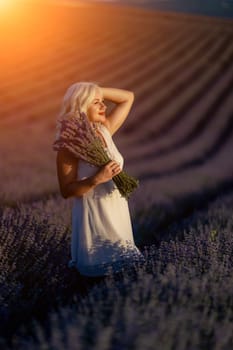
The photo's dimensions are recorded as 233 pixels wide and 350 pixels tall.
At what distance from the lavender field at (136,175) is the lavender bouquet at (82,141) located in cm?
45

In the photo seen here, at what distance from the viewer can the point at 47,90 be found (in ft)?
41.1

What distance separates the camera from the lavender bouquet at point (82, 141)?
108 inches

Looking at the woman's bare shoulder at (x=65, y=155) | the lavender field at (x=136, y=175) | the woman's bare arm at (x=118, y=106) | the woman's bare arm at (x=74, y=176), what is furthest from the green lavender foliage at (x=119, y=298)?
the woman's bare arm at (x=118, y=106)

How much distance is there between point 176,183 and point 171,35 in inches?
368

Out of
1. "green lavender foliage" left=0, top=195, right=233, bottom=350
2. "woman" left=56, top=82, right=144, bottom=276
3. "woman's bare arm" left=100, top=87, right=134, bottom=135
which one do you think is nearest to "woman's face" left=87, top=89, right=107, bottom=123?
"woman" left=56, top=82, right=144, bottom=276

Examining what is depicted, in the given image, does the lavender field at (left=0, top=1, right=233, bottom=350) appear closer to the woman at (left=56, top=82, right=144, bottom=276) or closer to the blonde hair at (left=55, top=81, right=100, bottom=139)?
the woman at (left=56, top=82, right=144, bottom=276)

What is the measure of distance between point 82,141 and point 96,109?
221 millimetres

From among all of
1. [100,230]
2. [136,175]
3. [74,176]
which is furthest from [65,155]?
[136,175]

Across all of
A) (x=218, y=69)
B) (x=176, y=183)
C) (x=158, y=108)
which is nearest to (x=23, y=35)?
(x=158, y=108)

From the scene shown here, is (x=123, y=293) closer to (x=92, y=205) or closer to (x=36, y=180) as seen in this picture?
(x=92, y=205)

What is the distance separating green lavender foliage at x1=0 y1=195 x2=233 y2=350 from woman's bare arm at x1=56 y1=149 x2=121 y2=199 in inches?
11.9

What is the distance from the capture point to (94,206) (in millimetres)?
2855

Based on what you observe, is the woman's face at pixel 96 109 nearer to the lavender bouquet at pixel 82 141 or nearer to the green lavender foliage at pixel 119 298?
the lavender bouquet at pixel 82 141

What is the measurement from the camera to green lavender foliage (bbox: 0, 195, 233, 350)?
1.70 meters
